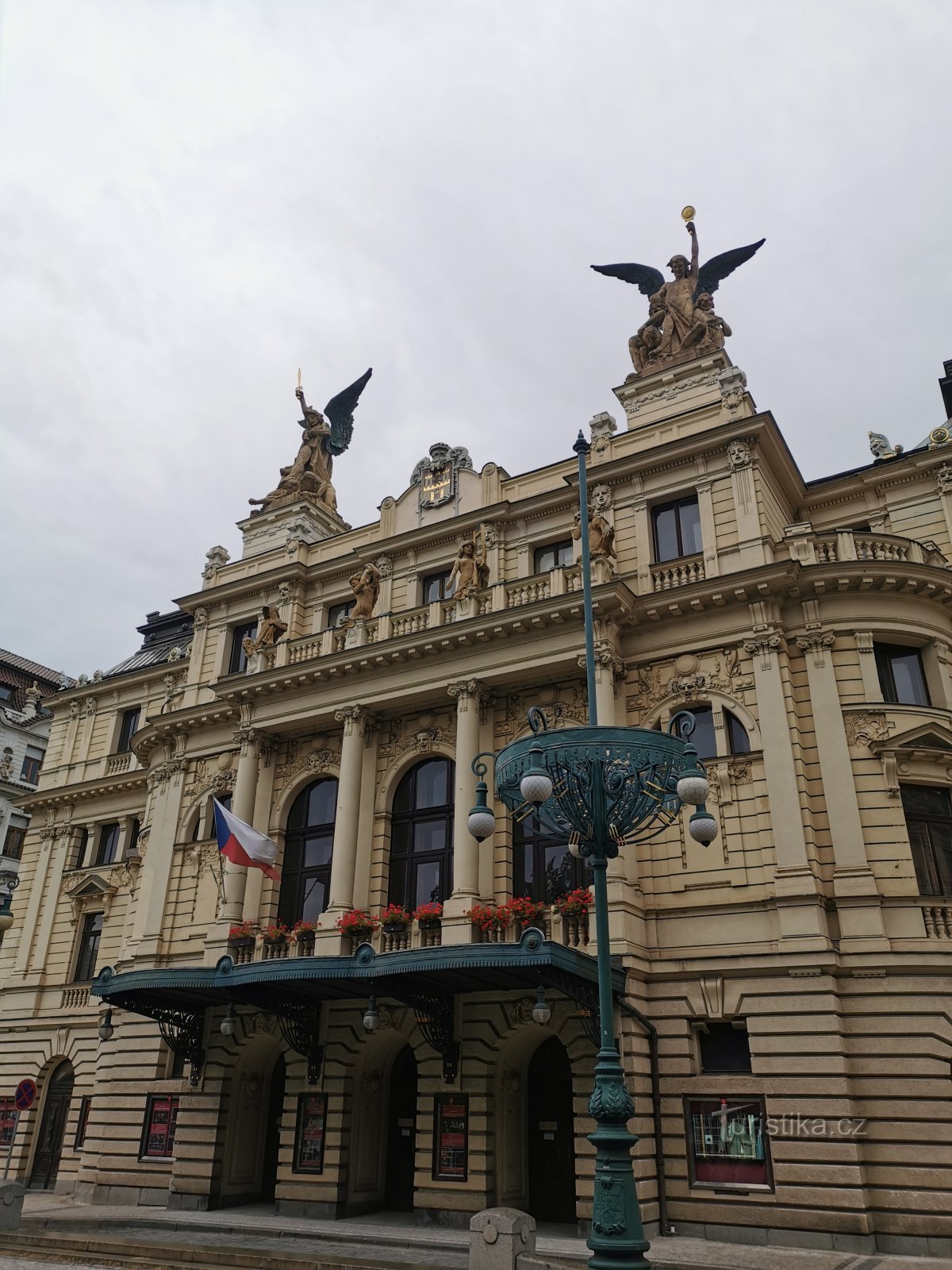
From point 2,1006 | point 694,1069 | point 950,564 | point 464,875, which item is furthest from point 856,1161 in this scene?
point 2,1006

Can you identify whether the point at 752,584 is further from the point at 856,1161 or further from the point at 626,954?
the point at 856,1161

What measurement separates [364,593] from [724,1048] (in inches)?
622

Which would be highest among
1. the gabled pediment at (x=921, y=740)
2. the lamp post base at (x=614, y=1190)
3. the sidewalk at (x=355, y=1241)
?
the gabled pediment at (x=921, y=740)

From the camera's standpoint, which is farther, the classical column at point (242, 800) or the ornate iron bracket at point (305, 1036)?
the classical column at point (242, 800)

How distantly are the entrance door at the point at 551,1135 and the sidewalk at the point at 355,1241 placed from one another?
103 centimetres

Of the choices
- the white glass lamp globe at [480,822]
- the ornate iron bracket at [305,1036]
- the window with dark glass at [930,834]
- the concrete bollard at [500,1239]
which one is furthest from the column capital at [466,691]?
the concrete bollard at [500,1239]

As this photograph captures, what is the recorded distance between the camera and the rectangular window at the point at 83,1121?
31625 mm

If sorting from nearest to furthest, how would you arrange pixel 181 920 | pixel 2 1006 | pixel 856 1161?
pixel 856 1161 < pixel 181 920 < pixel 2 1006

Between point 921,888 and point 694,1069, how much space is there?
6.06 m

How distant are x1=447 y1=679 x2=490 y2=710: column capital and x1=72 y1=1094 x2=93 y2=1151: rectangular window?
1830 centimetres

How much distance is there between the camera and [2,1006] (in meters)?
36.0

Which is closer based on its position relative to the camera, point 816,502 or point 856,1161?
point 856,1161

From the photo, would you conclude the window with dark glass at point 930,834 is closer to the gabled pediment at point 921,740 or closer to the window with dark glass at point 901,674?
the gabled pediment at point 921,740

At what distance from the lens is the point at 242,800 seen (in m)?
28.8
